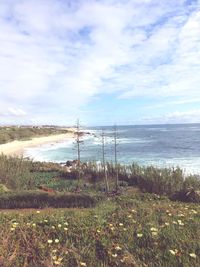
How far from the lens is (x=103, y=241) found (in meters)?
5.02

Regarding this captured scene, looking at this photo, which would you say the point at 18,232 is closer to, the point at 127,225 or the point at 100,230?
the point at 100,230

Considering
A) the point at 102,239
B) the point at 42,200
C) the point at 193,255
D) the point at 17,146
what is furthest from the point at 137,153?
the point at 193,255

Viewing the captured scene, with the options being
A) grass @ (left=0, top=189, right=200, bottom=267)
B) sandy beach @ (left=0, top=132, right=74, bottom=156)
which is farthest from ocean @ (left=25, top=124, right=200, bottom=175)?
grass @ (left=0, top=189, right=200, bottom=267)

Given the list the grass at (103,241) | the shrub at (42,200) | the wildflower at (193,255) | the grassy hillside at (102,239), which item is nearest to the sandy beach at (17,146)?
the shrub at (42,200)

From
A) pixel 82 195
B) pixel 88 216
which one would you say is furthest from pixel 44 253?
pixel 82 195

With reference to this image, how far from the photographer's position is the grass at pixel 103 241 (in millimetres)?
4289

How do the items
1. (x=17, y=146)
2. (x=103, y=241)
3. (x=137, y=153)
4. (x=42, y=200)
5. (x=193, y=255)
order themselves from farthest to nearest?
(x=17, y=146), (x=137, y=153), (x=42, y=200), (x=103, y=241), (x=193, y=255)

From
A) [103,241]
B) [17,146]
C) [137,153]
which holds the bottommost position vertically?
[137,153]

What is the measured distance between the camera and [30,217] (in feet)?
22.4

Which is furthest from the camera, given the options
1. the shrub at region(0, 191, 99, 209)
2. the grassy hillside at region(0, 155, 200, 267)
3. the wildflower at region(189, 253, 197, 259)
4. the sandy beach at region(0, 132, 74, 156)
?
the sandy beach at region(0, 132, 74, 156)

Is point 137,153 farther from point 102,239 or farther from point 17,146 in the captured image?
point 102,239

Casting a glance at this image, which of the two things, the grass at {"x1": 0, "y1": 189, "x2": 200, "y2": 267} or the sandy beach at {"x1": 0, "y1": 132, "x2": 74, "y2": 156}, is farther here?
the sandy beach at {"x1": 0, "y1": 132, "x2": 74, "y2": 156}

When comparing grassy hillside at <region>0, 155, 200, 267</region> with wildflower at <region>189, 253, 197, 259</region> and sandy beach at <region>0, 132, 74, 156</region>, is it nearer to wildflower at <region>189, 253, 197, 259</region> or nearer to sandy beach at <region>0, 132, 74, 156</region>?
wildflower at <region>189, 253, 197, 259</region>

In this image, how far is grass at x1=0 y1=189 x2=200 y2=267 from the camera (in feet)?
14.1
